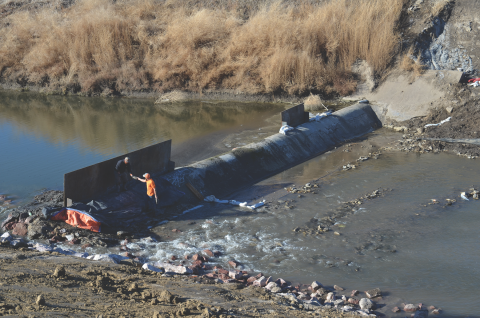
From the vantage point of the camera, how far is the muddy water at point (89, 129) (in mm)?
14164

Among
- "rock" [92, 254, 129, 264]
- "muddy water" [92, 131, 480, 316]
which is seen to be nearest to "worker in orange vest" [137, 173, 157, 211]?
"muddy water" [92, 131, 480, 316]

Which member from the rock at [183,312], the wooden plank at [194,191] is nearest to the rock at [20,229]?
the wooden plank at [194,191]

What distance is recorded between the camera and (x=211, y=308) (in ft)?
18.9

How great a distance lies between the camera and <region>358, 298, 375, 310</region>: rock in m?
7.00

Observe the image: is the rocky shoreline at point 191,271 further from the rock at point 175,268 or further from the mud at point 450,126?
Answer: the mud at point 450,126

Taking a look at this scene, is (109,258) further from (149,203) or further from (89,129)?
(89,129)

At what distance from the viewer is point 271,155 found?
1422 centimetres

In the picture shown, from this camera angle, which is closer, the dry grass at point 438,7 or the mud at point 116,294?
the mud at point 116,294

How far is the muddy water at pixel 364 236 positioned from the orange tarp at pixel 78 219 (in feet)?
3.79

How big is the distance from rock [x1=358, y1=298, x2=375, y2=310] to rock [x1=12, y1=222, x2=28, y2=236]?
24.1ft

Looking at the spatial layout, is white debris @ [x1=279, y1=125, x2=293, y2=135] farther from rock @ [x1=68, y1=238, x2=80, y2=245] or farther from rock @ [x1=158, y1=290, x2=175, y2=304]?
rock @ [x1=158, y1=290, x2=175, y2=304]

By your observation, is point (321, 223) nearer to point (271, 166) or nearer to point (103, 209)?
point (271, 166)

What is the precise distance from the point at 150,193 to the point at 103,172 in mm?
1313

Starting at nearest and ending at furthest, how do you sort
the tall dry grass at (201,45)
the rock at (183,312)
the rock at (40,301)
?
the rock at (40,301)
the rock at (183,312)
the tall dry grass at (201,45)
